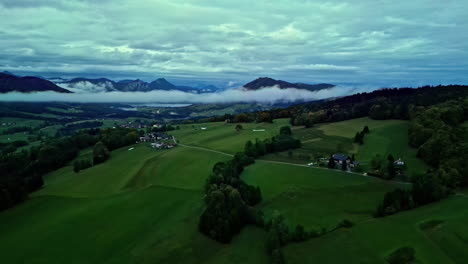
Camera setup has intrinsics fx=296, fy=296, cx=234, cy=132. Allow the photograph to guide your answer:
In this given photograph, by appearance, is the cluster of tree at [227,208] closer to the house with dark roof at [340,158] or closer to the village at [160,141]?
the house with dark roof at [340,158]

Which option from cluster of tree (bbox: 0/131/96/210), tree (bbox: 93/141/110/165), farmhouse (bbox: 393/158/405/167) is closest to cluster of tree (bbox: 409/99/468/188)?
farmhouse (bbox: 393/158/405/167)

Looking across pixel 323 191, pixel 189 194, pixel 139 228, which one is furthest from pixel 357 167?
pixel 139 228

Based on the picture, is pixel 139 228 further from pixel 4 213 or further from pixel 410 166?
pixel 410 166

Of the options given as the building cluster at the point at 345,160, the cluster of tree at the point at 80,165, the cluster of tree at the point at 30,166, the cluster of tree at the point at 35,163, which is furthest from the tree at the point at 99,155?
the building cluster at the point at 345,160

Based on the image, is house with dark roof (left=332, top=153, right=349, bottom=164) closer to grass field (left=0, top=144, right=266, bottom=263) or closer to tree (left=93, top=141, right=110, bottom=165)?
grass field (left=0, top=144, right=266, bottom=263)

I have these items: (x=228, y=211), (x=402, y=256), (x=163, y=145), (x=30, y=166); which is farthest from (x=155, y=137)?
(x=402, y=256)

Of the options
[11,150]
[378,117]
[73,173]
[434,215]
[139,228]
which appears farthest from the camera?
[11,150]

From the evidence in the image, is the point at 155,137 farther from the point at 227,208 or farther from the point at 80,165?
the point at 227,208
